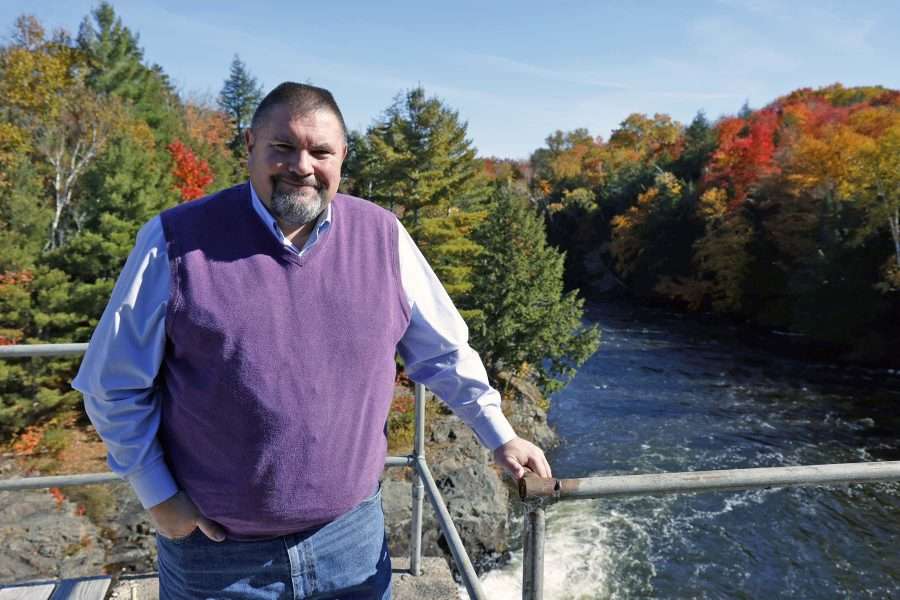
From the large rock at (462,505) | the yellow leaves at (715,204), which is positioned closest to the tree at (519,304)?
the large rock at (462,505)

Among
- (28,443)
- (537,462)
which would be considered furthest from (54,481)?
(28,443)

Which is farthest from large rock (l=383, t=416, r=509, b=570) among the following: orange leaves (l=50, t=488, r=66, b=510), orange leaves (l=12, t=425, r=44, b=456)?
orange leaves (l=12, t=425, r=44, b=456)

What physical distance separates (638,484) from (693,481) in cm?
13

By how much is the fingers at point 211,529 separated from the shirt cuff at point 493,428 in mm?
809

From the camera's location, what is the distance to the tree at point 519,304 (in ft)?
69.4

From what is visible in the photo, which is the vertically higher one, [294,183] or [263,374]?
[294,183]

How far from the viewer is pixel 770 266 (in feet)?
119

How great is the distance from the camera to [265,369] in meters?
1.71

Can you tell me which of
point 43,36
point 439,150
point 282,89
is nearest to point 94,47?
point 43,36

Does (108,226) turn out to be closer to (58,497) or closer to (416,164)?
(58,497)

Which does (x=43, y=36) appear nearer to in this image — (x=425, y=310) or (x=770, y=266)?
(x=425, y=310)

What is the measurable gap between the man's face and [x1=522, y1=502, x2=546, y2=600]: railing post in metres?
1.00

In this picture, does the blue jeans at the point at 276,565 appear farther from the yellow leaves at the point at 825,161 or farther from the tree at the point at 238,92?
the tree at the point at 238,92

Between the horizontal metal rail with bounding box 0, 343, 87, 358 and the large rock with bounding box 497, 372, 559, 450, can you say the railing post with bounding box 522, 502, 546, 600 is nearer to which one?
the horizontal metal rail with bounding box 0, 343, 87, 358
